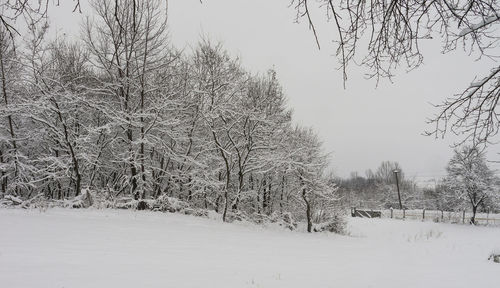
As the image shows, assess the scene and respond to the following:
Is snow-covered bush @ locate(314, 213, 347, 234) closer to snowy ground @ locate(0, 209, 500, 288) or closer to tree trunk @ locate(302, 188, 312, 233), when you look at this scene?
tree trunk @ locate(302, 188, 312, 233)

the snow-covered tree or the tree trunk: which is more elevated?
the snow-covered tree

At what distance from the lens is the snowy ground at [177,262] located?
4680 mm

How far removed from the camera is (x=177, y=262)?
5.94 m

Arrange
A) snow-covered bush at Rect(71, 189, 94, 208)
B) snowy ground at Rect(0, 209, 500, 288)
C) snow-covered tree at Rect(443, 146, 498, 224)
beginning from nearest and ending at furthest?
snowy ground at Rect(0, 209, 500, 288) < snow-covered bush at Rect(71, 189, 94, 208) < snow-covered tree at Rect(443, 146, 498, 224)

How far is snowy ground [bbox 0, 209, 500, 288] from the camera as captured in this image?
4.68m

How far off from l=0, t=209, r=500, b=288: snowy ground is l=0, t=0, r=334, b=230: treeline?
467cm

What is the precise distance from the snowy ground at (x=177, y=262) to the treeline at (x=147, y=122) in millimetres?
4672

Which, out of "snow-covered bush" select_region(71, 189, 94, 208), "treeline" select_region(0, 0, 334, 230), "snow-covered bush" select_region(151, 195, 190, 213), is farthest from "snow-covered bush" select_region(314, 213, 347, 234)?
"snow-covered bush" select_region(71, 189, 94, 208)

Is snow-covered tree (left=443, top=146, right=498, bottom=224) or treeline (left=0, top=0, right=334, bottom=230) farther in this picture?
snow-covered tree (left=443, top=146, right=498, bottom=224)

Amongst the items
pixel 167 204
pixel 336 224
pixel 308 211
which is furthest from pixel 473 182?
pixel 167 204

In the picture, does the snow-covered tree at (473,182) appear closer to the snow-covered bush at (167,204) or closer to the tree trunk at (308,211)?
the tree trunk at (308,211)

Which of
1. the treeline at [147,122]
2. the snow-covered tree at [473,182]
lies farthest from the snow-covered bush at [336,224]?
the snow-covered tree at [473,182]

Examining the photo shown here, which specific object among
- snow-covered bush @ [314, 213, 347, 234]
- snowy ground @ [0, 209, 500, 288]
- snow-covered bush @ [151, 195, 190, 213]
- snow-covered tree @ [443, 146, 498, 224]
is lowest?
snow-covered bush @ [314, 213, 347, 234]

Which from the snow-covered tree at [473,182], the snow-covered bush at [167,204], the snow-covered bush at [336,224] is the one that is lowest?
the snow-covered bush at [336,224]
